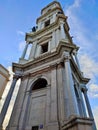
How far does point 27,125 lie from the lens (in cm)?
873

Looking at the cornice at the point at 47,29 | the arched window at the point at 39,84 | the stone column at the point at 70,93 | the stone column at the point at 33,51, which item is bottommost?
the stone column at the point at 70,93

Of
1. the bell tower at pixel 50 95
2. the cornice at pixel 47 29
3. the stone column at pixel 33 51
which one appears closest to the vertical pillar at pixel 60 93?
the bell tower at pixel 50 95

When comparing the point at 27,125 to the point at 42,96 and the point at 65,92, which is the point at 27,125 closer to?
the point at 42,96

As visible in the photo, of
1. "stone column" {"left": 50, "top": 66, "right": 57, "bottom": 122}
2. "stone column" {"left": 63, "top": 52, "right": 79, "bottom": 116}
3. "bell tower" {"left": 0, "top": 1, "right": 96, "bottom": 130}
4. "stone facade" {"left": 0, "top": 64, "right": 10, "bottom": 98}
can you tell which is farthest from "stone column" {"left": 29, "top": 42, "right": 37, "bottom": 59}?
"stone column" {"left": 63, "top": 52, "right": 79, "bottom": 116}

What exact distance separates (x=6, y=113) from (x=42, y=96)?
2975 millimetres

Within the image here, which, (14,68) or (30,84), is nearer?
(30,84)

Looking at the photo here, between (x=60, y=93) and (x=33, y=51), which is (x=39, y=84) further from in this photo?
(x=33, y=51)

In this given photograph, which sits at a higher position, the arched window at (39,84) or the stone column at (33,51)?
the stone column at (33,51)

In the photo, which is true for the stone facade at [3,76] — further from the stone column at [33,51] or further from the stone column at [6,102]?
the stone column at [33,51]

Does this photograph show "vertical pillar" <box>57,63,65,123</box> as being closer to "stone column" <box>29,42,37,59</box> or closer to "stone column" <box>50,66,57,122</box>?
"stone column" <box>50,66,57,122</box>

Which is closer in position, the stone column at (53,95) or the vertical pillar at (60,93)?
the vertical pillar at (60,93)

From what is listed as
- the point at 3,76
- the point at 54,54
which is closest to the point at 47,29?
the point at 54,54

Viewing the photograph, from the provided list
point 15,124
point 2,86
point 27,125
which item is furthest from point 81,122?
point 2,86

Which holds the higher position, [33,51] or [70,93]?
[33,51]
